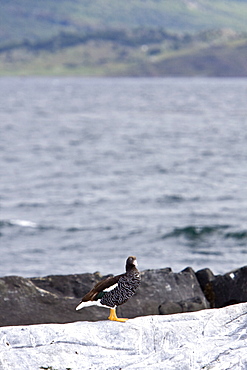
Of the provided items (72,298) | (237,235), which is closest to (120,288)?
(72,298)

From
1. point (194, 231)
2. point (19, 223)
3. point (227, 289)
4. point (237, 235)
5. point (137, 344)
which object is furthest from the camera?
point (19, 223)

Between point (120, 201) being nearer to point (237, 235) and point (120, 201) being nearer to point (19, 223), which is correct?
point (19, 223)

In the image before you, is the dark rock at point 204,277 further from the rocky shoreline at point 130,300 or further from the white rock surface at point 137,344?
the white rock surface at point 137,344

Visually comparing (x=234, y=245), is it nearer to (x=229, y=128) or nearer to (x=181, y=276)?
(x=181, y=276)

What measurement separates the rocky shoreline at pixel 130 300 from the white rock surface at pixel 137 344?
10.5ft

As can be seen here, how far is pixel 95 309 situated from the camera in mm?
12070

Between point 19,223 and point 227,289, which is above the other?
point 227,289

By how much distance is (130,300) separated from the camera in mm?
12312

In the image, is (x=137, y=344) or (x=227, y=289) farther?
(x=227, y=289)

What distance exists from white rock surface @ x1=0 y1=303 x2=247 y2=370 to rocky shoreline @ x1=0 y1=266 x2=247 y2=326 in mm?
3193

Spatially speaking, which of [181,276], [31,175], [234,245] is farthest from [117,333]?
[31,175]

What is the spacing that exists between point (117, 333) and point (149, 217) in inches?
Result: 873

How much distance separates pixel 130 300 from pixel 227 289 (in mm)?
2215

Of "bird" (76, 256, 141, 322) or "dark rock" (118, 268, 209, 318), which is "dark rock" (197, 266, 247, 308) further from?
"bird" (76, 256, 141, 322)
